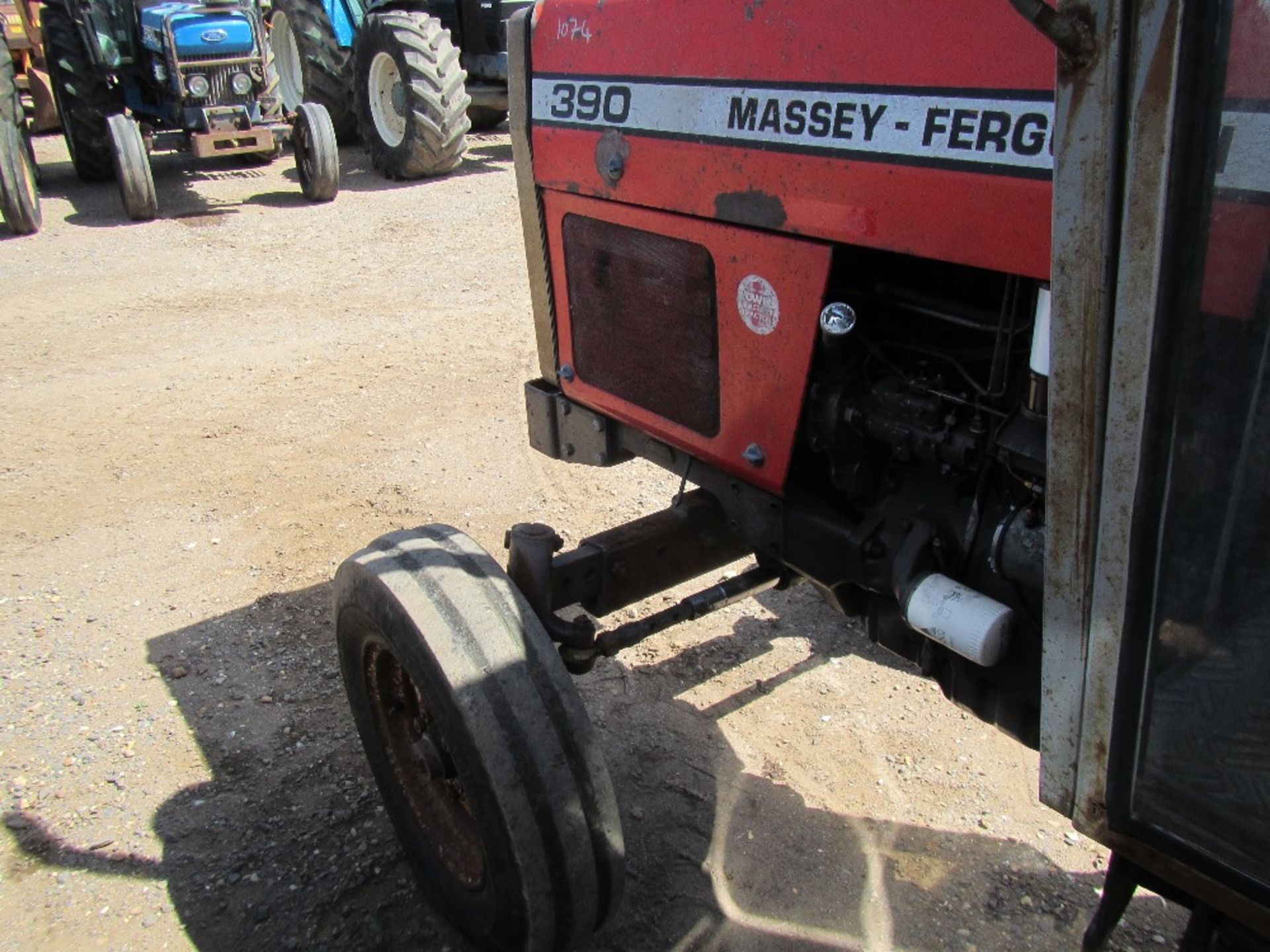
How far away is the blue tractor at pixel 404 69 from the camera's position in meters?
8.94

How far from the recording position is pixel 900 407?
1933 mm

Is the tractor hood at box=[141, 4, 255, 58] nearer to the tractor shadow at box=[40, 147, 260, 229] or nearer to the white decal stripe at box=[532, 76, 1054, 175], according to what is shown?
the tractor shadow at box=[40, 147, 260, 229]

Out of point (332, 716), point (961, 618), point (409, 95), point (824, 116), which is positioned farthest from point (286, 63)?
point (961, 618)

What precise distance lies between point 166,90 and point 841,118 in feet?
28.9

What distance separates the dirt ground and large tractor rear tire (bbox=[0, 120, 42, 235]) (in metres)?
2.84

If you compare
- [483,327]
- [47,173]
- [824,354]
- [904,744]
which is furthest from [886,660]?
[47,173]

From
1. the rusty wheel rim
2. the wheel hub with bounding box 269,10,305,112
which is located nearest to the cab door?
the rusty wheel rim

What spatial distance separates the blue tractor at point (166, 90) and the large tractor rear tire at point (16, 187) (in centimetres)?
62

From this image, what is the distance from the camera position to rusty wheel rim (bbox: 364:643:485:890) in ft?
7.39

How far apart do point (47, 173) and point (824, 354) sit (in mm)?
10778

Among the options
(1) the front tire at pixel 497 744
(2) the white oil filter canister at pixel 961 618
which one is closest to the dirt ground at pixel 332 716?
(1) the front tire at pixel 497 744

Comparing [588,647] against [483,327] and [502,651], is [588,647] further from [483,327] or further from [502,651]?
[483,327]

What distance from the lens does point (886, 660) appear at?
10.8 feet

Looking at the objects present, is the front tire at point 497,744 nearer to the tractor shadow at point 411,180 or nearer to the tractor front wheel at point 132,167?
the tractor front wheel at point 132,167
